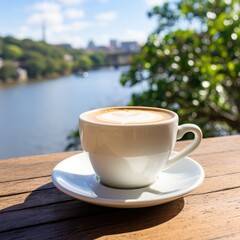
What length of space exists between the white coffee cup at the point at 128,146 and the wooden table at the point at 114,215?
6 centimetres

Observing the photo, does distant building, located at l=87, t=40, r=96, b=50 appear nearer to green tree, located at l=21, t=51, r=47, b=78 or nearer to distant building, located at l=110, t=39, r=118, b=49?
distant building, located at l=110, t=39, r=118, b=49

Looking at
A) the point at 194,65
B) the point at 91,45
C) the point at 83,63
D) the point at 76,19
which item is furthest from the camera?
the point at 76,19

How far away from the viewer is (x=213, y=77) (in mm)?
1870

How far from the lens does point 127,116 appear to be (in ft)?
1.75

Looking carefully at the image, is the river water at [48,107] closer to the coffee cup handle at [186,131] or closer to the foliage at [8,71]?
the foliage at [8,71]

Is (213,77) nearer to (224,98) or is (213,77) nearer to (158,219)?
(224,98)

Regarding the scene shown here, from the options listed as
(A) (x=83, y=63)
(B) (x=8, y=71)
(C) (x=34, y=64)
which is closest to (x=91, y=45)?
(A) (x=83, y=63)

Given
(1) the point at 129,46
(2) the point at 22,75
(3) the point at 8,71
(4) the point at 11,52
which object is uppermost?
(1) the point at 129,46

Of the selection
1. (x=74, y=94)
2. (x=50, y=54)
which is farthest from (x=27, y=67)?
(x=74, y=94)

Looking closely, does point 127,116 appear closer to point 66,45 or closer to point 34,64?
point 34,64

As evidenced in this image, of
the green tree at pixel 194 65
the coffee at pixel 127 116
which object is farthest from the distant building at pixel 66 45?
the coffee at pixel 127 116

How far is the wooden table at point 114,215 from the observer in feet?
1.31

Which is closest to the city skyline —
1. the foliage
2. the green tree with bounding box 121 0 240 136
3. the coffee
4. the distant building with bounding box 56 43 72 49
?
the distant building with bounding box 56 43 72 49

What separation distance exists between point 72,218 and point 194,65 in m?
1.62
